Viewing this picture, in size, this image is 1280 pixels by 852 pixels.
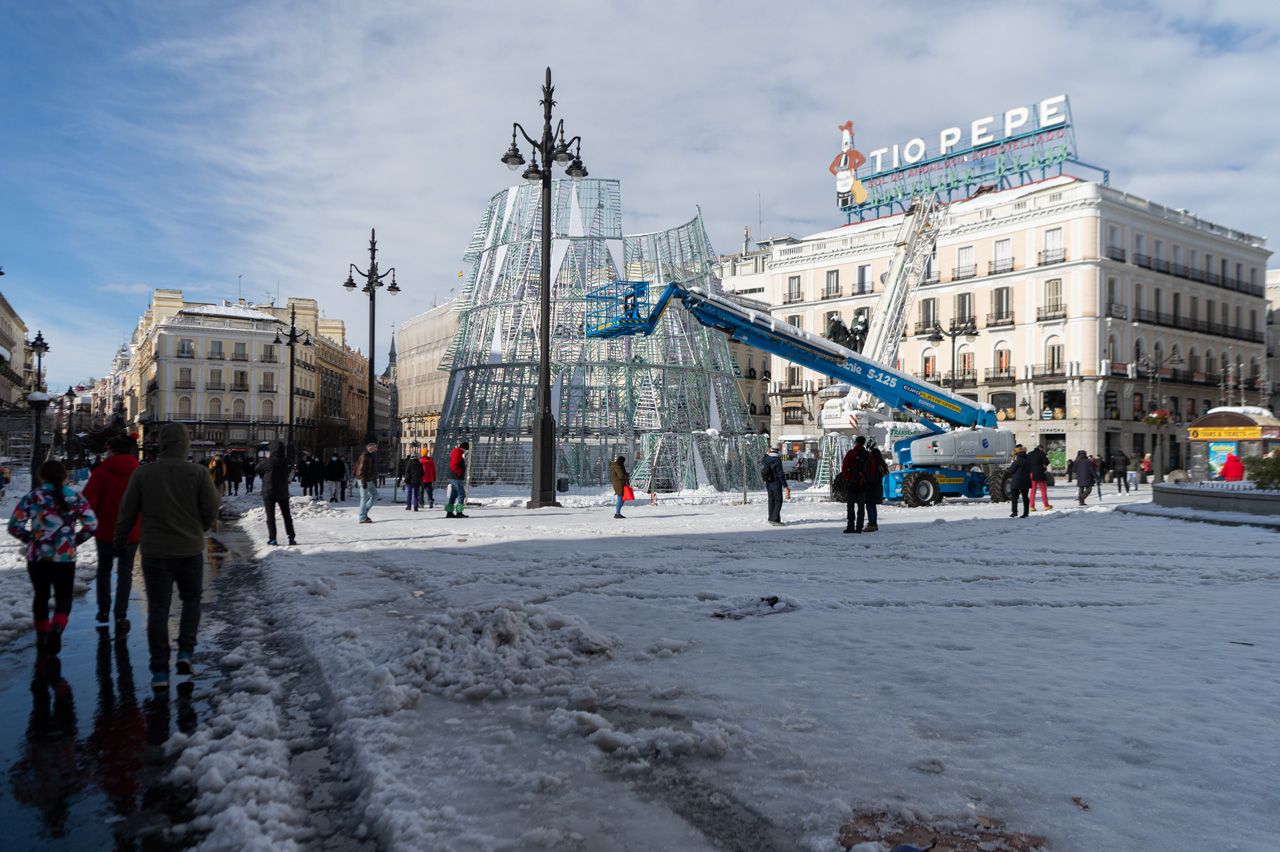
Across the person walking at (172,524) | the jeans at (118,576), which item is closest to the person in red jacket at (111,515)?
the jeans at (118,576)

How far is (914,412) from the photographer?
76.9 feet

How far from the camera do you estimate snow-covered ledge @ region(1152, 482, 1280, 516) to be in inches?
599

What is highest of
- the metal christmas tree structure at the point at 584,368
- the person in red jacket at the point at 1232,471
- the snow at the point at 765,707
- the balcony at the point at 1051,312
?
the balcony at the point at 1051,312

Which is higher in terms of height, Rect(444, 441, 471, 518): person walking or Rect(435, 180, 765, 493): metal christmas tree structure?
Rect(435, 180, 765, 493): metal christmas tree structure

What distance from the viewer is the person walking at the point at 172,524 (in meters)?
5.39

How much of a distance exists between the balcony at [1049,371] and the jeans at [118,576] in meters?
46.2

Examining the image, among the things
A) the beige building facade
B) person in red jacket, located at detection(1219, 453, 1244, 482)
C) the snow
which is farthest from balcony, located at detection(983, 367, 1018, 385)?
the snow

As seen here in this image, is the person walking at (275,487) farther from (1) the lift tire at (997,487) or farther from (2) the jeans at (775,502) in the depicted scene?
(1) the lift tire at (997,487)

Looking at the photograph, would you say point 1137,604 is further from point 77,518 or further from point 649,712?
point 77,518

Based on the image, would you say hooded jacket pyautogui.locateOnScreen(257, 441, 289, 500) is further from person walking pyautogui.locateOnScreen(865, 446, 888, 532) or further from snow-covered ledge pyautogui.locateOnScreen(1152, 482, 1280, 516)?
snow-covered ledge pyautogui.locateOnScreen(1152, 482, 1280, 516)

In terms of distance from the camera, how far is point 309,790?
144 inches

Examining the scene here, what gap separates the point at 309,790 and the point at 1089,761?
3182 mm

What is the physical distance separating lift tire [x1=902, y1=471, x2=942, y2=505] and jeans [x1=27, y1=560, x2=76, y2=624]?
19.5m

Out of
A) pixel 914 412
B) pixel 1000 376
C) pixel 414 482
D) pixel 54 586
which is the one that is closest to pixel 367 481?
pixel 414 482
